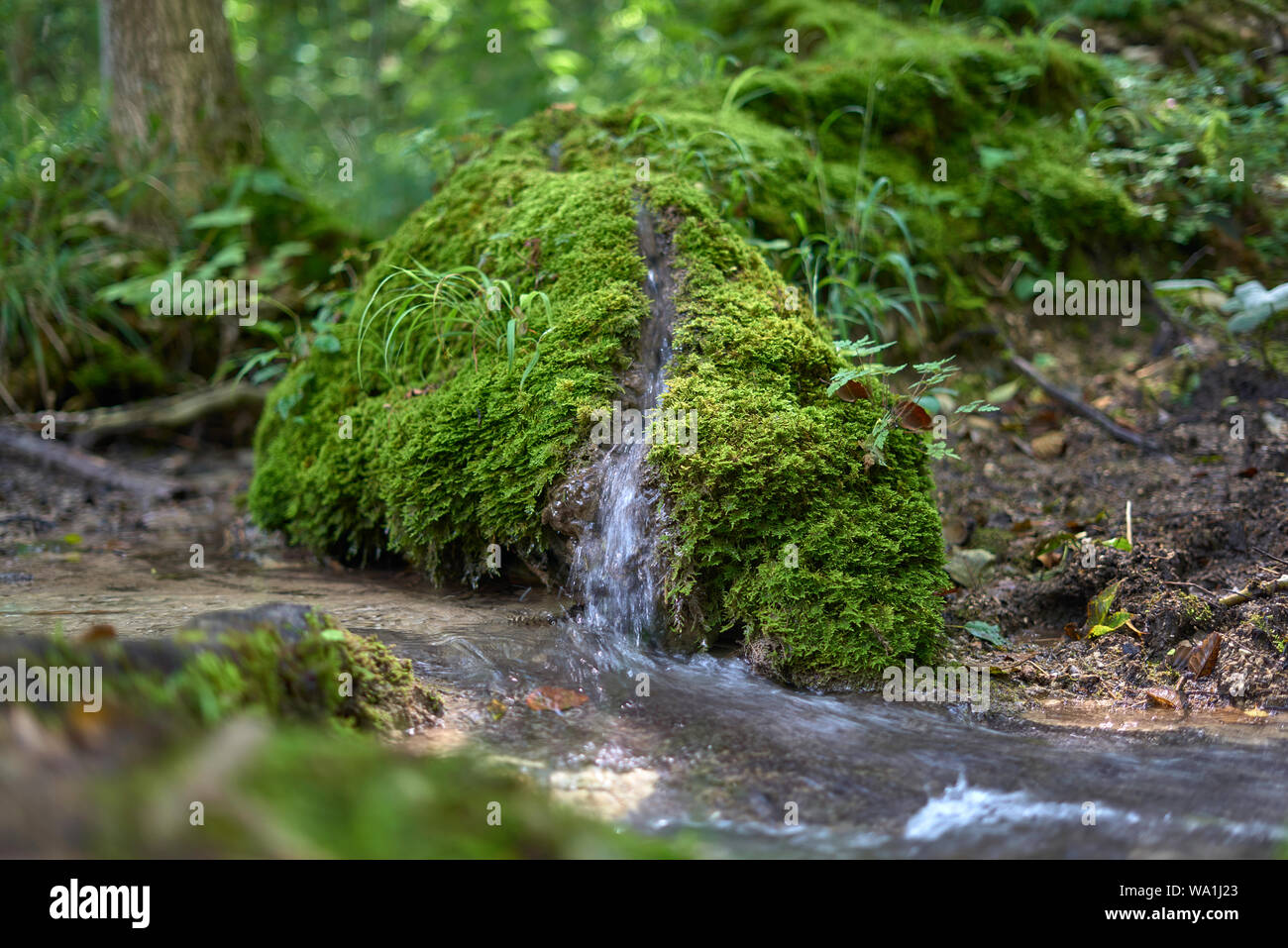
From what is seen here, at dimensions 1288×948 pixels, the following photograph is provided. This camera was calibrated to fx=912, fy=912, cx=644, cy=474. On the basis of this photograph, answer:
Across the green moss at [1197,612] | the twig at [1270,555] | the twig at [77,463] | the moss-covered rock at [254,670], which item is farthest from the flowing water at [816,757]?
the twig at [77,463]

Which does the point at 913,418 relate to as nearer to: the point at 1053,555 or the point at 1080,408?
the point at 1053,555

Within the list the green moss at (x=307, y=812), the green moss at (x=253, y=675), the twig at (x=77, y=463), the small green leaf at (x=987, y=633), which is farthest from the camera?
the twig at (x=77, y=463)

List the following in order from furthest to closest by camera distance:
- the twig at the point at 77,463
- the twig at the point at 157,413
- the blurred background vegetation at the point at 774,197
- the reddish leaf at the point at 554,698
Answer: the twig at the point at 157,413, the twig at the point at 77,463, the blurred background vegetation at the point at 774,197, the reddish leaf at the point at 554,698

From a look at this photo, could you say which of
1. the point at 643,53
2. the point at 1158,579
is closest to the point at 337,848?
the point at 1158,579

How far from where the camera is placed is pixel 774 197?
17.0ft

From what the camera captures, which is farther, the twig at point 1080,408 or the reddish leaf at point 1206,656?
the twig at point 1080,408

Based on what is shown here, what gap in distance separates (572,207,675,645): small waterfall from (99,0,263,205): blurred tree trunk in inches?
216

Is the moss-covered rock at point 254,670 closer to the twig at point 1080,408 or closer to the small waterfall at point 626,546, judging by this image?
the small waterfall at point 626,546

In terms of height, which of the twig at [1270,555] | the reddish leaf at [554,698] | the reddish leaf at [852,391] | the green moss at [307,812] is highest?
the reddish leaf at [852,391]

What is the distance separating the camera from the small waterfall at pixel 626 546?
3.36 meters

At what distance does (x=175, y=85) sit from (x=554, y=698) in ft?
21.8

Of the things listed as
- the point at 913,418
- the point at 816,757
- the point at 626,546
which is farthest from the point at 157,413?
the point at 816,757

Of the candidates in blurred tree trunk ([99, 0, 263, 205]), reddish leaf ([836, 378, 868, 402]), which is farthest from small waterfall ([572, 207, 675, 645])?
blurred tree trunk ([99, 0, 263, 205])

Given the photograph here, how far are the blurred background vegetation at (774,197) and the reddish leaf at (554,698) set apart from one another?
2425mm
